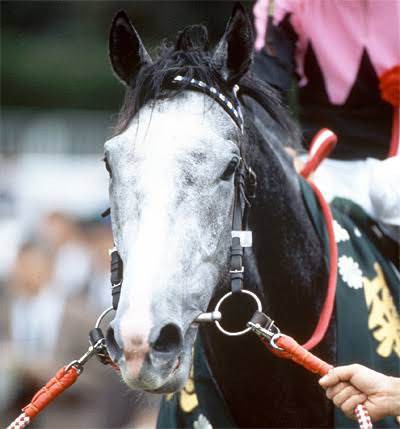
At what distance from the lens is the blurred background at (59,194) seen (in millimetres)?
4797

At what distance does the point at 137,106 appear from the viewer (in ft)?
7.66

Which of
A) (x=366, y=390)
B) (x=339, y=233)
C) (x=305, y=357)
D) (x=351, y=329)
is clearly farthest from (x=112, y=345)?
(x=339, y=233)

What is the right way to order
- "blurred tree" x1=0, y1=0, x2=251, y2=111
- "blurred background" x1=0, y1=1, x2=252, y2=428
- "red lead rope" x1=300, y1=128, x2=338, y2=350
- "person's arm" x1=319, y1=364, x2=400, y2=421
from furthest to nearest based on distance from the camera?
"blurred tree" x1=0, y1=0, x2=251, y2=111 → "blurred background" x1=0, y1=1, x2=252, y2=428 → "red lead rope" x1=300, y1=128, x2=338, y2=350 → "person's arm" x1=319, y1=364, x2=400, y2=421

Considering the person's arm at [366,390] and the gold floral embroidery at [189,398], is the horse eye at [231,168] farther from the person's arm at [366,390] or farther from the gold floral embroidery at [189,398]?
the gold floral embroidery at [189,398]

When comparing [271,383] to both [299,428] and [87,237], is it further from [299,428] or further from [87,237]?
[87,237]

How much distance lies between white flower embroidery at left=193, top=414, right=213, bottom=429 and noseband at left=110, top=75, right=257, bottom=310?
0.61 metres

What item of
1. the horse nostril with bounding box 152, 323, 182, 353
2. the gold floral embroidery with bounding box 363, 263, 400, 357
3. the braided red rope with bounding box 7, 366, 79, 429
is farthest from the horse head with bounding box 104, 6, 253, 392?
the gold floral embroidery with bounding box 363, 263, 400, 357

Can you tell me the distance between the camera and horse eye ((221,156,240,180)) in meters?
2.22

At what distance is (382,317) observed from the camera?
8.87ft

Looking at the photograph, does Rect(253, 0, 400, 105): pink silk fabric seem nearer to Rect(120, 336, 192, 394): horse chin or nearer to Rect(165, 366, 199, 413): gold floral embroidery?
Rect(165, 366, 199, 413): gold floral embroidery

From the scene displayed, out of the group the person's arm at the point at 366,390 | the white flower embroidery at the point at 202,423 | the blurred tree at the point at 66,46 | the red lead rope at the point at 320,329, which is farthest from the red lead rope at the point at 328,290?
the blurred tree at the point at 66,46

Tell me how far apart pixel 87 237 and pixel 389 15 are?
458 centimetres

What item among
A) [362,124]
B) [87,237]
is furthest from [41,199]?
[362,124]

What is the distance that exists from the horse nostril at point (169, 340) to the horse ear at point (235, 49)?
32.2 inches
